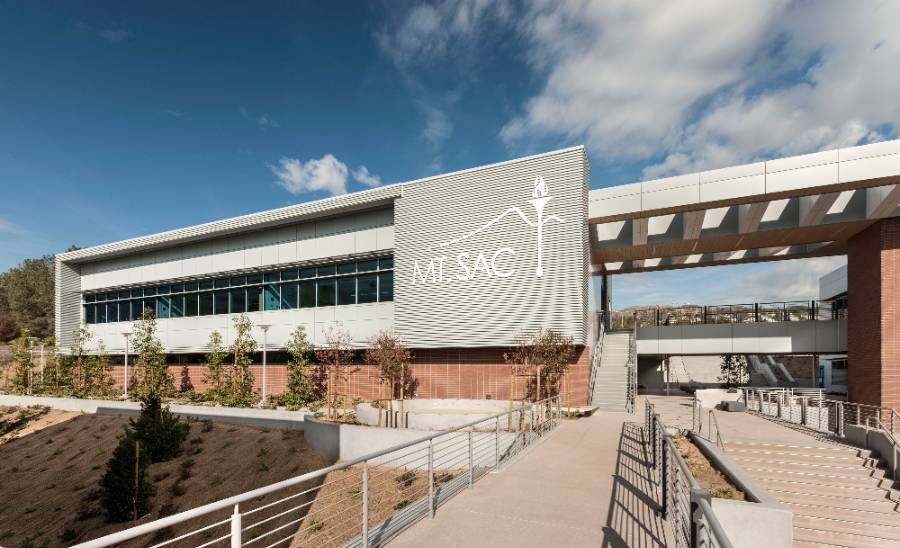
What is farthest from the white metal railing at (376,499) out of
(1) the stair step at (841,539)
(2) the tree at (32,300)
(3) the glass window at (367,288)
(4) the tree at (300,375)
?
(2) the tree at (32,300)

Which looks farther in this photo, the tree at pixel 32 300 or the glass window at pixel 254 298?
the tree at pixel 32 300

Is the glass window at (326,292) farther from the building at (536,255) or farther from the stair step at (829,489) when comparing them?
the stair step at (829,489)

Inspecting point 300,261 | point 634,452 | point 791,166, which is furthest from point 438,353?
point 791,166

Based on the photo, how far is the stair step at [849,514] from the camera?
10914 millimetres

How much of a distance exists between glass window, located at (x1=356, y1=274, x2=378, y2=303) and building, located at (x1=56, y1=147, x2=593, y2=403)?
77 mm

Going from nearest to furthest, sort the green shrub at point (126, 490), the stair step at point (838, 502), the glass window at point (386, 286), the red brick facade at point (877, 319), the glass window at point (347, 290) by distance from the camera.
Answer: the stair step at point (838, 502) → the green shrub at point (126, 490) → the red brick facade at point (877, 319) → the glass window at point (386, 286) → the glass window at point (347, 290)

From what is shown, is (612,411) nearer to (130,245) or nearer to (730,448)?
(730,448)

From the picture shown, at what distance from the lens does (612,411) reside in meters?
20.0

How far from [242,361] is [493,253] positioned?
52.3 ft

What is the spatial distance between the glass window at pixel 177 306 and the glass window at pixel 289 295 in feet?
30.0

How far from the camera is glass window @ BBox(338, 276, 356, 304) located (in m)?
24.9

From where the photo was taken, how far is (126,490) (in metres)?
12.8

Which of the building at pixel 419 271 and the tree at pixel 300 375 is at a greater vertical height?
the building at pixel 419 271

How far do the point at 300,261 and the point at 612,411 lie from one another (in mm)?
17653
